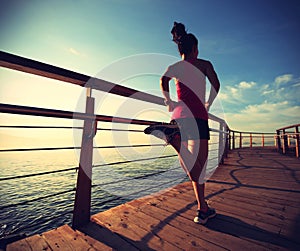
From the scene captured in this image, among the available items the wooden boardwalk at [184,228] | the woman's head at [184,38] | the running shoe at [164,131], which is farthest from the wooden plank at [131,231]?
the woman's head at [184,38]

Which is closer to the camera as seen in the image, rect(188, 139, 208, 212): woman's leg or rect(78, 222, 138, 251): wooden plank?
rect(78, 222, 138, 251): wooden plank

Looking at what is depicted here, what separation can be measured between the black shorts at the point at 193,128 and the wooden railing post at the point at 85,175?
84cm

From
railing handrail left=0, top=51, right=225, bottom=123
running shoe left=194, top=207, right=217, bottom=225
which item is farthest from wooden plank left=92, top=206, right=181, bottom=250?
railing handrail left=0, top=51, right=225, bottom=123

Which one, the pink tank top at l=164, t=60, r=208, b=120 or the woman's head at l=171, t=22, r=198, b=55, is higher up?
the woman's head at l=171, t=22, r=198, b=55

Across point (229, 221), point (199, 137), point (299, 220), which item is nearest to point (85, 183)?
point (199, 137)

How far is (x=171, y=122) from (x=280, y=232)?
4.24 feet

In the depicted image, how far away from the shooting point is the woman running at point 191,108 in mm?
1458

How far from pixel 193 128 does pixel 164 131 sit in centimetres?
26

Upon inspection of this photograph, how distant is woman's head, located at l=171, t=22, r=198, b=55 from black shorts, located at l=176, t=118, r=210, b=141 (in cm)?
64

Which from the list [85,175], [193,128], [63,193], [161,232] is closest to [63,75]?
[85,175]

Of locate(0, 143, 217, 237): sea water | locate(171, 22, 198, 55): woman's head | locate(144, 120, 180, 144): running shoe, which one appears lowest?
locate(0, 143, 217, 237): sea water

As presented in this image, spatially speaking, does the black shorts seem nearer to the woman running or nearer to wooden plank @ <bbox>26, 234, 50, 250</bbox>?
the woman running

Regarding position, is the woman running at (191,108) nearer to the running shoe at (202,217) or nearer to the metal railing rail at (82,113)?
the running shoe at (202,217)

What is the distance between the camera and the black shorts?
1.45m
